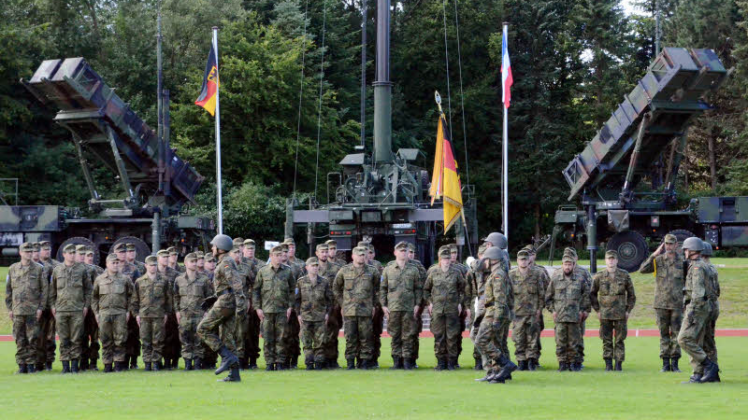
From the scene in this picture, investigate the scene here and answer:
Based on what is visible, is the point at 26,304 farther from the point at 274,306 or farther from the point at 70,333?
the point at 274,306

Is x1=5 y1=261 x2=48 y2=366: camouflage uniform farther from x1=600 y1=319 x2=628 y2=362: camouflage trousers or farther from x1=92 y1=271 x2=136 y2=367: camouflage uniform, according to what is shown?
x1=600 y1=319 x2=628 y2=362: camouflage trousers

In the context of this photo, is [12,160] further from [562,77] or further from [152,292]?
[152,292]

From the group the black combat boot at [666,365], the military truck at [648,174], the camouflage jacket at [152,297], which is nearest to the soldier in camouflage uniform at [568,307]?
the black combat boot at [666,365]

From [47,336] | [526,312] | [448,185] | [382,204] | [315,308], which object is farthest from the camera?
[382,204]

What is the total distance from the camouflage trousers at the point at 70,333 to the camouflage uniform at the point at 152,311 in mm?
687

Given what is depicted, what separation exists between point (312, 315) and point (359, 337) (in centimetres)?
63

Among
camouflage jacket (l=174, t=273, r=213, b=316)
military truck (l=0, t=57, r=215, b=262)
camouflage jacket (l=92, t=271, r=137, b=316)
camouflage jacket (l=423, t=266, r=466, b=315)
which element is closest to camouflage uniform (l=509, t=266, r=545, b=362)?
camouflage jacket (l=423, t=266, r=466, b=315)

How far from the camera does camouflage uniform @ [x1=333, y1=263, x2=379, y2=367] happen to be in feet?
43.3

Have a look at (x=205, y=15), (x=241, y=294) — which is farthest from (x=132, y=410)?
(x=205, y=15)

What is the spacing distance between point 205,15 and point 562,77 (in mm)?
14745

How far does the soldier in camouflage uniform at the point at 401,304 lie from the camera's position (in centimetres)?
1309

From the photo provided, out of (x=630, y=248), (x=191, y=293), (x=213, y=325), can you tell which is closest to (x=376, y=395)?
(x=213, y=325)

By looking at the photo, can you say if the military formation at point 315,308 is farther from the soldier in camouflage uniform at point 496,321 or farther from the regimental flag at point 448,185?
the regimental flag at point 448,185

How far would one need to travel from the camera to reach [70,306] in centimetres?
1323
